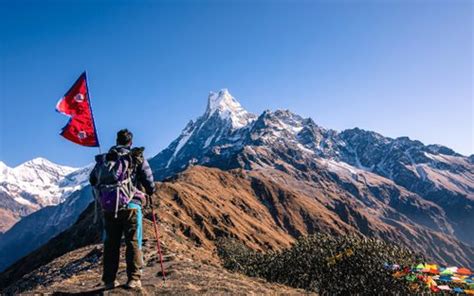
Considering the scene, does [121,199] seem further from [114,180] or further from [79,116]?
[79,116]

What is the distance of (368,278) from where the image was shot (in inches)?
964

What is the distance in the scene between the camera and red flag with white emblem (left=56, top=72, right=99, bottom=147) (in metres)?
12.8

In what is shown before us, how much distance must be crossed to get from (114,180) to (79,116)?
3185 mm

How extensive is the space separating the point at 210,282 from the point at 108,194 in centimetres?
454

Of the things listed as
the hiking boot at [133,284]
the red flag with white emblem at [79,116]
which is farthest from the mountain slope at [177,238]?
the red flag with white emblem at [79,116]

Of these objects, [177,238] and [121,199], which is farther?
[177,238]

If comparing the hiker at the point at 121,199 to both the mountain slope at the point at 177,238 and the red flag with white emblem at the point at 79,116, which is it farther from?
the red flag with white emblem at the point at 79,116

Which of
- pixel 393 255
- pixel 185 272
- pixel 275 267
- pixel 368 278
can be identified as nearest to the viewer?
pixel 185 272

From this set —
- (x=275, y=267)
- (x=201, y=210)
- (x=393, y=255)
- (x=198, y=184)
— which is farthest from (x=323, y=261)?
(x=198, y=184)

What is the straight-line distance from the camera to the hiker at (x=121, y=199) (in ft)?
35.6

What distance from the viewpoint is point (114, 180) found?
10859 mm

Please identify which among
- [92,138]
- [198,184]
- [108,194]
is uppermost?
[198,184]

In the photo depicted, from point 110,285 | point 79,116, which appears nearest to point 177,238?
point 79,116

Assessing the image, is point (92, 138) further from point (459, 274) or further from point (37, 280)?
point (37, 280)
